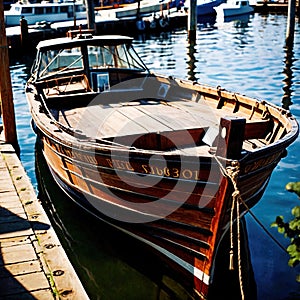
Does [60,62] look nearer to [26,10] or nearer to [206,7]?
[26,10]

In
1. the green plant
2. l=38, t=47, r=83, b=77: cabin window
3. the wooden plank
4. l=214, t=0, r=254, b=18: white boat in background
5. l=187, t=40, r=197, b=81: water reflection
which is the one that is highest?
l=214, t=0, r=254, b=18: white boat in background

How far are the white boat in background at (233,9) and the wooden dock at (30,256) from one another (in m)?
42.1

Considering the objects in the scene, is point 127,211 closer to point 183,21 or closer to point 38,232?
point 38,232

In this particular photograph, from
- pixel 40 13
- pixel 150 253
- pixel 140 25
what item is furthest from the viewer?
pixel 40 13

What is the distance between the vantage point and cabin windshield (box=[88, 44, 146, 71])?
11.8 metres

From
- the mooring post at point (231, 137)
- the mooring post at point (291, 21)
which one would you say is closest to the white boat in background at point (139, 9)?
the mooring post at point (291, 21)

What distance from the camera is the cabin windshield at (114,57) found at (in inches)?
465

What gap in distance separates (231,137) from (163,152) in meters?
1.05

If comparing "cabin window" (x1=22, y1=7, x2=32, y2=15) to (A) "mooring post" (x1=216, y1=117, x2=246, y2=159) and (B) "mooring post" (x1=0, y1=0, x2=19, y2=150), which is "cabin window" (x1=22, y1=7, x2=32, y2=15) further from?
(A) "mooring post" (x1=216, y1=117, x2=246, y2=159)

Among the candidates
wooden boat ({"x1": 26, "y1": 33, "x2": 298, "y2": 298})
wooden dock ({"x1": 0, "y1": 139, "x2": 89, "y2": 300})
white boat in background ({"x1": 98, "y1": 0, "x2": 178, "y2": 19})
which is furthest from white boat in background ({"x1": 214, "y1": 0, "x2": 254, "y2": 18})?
wooden dock ({"x1": 0, "y1": 139, "x2": 89, "y2": 300})

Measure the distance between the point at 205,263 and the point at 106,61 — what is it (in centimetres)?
677

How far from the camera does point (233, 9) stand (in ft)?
154

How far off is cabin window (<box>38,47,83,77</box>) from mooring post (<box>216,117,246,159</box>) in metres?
6.87

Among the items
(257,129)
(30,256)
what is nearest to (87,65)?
(257,129)
